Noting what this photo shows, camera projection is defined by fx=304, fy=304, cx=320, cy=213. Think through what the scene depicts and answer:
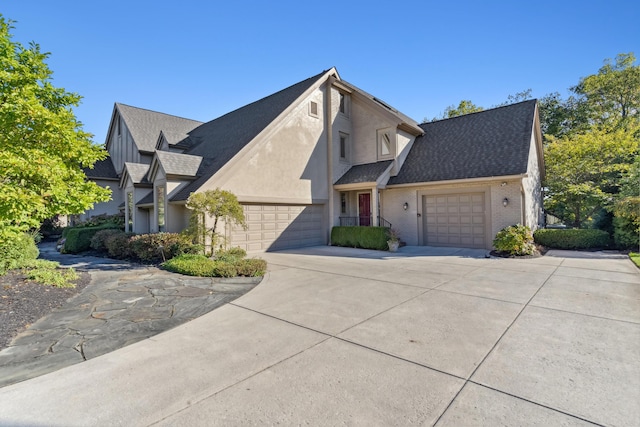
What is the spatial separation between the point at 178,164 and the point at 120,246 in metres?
3.88

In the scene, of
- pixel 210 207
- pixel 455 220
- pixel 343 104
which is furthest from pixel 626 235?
pixel 210 207

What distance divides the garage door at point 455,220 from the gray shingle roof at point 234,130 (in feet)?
27.2

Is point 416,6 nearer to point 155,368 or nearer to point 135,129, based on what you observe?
point 155,368

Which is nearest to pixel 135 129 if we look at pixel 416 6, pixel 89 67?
pixel 89 67

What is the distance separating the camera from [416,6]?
10.5 metres

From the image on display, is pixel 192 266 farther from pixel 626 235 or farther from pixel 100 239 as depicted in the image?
pixel 626 235

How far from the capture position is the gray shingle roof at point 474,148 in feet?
42.0

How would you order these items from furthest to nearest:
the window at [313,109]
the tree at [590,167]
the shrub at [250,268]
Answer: the tree at [590,167], the window at [313,109], the shrub at [250,268]

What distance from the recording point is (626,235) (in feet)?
38.7

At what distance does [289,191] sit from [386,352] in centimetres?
1071

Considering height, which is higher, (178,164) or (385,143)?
(385,143)

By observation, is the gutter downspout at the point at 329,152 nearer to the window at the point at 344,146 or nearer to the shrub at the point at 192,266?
the window at the point at 344,146

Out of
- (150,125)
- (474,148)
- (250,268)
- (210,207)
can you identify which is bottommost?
(250,268)

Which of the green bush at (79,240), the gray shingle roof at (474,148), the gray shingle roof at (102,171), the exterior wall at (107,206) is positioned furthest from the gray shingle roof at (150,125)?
the gray shingle roof at (474,148)
